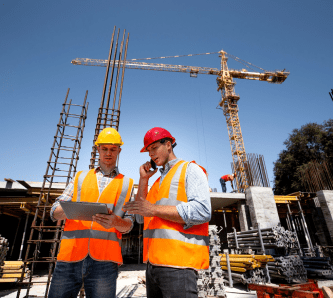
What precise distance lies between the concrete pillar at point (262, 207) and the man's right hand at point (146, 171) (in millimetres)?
10546

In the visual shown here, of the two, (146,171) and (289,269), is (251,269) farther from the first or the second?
(146,171)

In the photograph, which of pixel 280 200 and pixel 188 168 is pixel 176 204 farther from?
pixel 280 200

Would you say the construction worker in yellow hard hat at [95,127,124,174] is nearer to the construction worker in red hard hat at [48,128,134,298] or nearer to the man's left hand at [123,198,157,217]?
the construction worker in red hard hat at [48,128,134,298]

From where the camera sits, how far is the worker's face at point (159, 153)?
6.40 ft

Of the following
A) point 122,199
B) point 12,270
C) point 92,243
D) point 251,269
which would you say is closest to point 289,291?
point 122,199

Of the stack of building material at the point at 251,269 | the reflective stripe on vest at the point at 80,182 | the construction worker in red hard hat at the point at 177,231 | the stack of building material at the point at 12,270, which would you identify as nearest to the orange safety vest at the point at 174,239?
the construction worker in red hard hat at the point at 177,231

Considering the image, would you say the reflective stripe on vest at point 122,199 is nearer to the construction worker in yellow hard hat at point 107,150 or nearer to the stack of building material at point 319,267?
the construction worker in yellow hard hat at point 107,150

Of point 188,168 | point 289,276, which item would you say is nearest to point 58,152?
point 188,168

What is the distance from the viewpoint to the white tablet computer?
1.60 metres

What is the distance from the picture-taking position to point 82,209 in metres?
1.68

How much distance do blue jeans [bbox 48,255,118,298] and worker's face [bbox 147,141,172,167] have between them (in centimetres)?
108

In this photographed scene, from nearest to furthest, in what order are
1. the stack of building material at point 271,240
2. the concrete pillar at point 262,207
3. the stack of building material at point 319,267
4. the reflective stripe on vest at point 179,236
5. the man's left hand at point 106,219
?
the reflective stripe on vest at point 179,236 < the man's left hand at point 106,219 < the stack of building material at point 271,240 < the stack of building material at point 319,267 < the concrete pillar at point 262,207

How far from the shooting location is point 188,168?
5.68 ft

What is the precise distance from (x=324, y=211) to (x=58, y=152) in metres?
15.3
